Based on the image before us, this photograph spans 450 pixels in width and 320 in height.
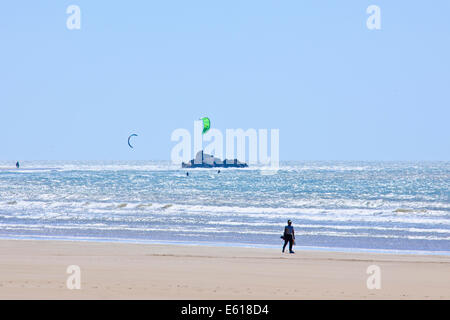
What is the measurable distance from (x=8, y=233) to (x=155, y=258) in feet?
41.8

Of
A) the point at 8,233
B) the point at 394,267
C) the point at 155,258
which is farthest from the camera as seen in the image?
the point at 8,233

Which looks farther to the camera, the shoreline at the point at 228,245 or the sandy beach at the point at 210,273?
the shoreline at the point at 228,245

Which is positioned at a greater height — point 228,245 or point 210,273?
point 210,273

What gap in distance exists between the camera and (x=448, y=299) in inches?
573

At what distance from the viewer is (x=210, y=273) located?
18.6 m

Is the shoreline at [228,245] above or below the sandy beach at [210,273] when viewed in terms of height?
below

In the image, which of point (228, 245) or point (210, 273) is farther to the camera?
point (228, 245)

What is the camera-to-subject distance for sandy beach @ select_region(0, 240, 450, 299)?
15.0 meters

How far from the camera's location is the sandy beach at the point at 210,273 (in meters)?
15.0

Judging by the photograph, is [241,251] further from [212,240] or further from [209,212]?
[209,212]

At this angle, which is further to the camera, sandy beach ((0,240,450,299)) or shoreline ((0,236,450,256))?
shoreline ((0,236,450,256))

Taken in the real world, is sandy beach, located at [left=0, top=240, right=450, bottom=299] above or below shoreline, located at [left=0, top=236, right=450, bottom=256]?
above
